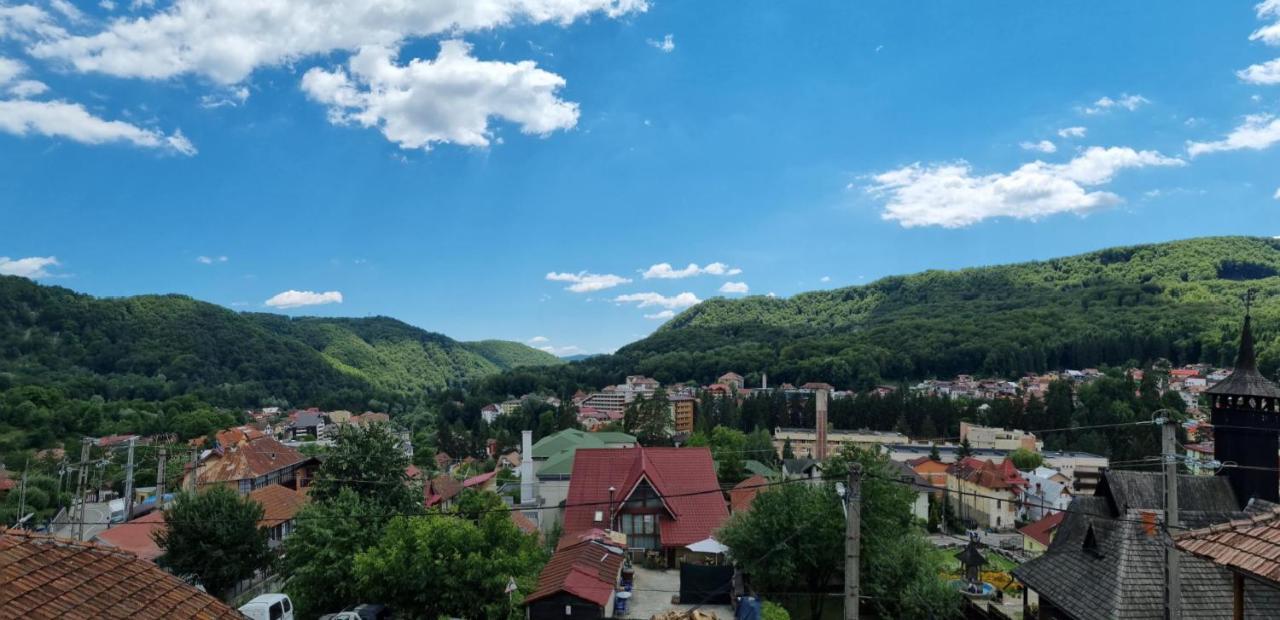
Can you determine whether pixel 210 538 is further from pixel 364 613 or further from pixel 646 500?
pixel 646 500

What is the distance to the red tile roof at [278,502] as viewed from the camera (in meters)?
29.3

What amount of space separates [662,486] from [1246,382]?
20719mm

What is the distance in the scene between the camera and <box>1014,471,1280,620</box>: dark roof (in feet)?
44.3

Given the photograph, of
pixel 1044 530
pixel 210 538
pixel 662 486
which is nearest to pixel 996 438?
pixel 1044 530

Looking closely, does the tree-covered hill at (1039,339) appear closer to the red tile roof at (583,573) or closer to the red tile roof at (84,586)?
the red tile roof at (583,573)

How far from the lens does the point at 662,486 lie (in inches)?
1196

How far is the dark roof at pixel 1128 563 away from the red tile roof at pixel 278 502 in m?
27.8

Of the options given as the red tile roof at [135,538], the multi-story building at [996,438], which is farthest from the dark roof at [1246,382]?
the multi-story building at [996,438]

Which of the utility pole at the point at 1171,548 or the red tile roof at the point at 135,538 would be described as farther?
the red tile roof at the point at 135,538

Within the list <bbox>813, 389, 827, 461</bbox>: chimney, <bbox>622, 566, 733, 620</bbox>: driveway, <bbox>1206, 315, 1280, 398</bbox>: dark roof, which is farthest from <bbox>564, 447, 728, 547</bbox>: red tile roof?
<bbox>813, 389, 827, 461</bbox>: chimney

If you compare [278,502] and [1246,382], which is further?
[278,502]

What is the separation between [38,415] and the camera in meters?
76.6

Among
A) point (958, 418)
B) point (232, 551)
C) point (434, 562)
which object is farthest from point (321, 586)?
point (958, 418)

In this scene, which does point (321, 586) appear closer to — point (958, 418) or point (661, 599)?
point (661, 599)
